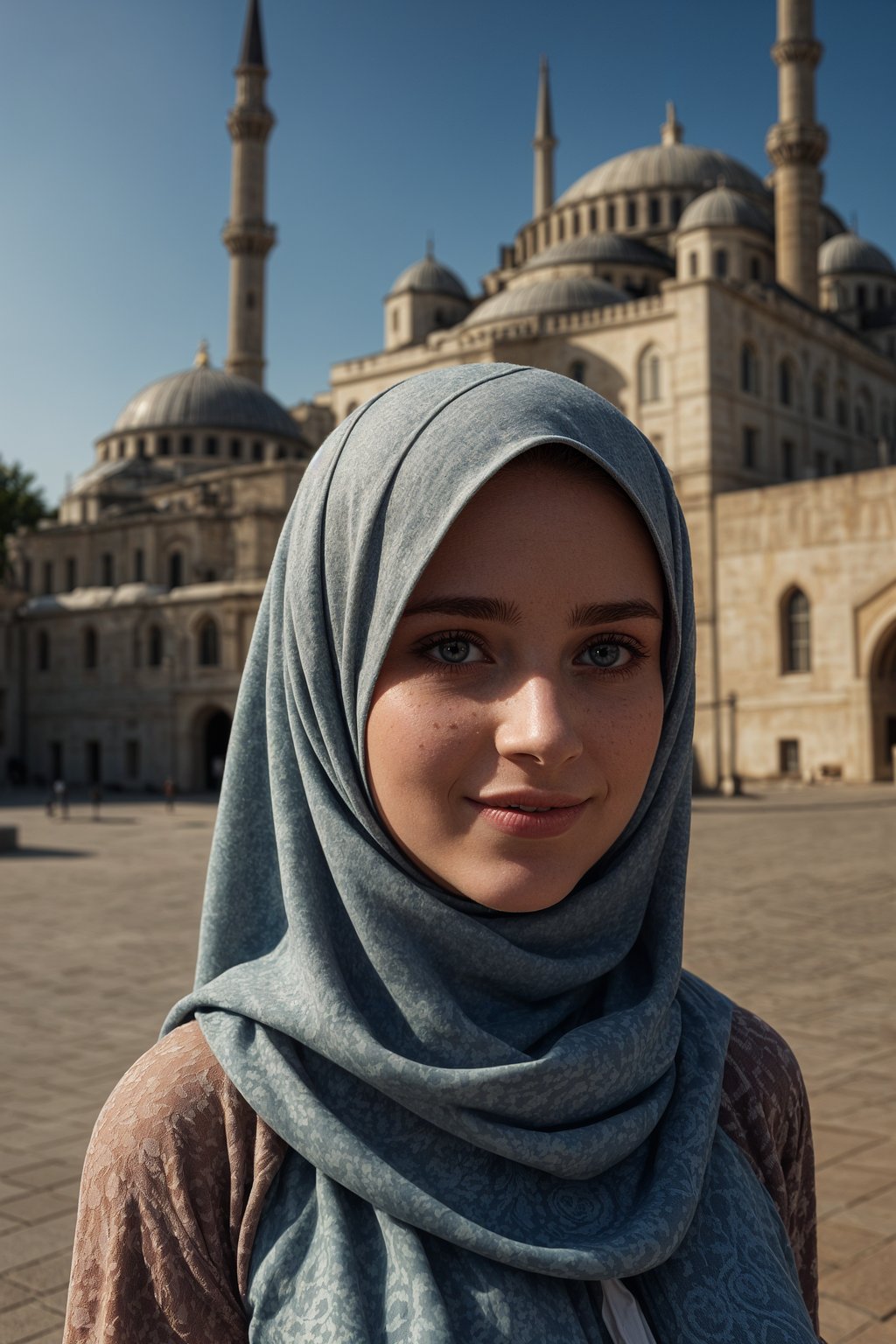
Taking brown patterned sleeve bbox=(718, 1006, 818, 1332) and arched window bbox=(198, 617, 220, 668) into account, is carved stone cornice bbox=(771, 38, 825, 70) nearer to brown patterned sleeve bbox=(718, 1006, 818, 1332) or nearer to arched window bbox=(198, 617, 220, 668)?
arched window bbox=(198, 617, 220, 668)

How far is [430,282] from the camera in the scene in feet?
153

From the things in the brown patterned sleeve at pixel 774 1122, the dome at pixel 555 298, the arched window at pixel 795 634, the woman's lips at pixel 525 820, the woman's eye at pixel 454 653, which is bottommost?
the brown patterned sleeve at pixel 774 1122

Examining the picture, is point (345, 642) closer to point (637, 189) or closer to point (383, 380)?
point (383, 380)

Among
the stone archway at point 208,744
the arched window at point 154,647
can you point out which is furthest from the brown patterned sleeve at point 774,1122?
the arched window at point 154,647

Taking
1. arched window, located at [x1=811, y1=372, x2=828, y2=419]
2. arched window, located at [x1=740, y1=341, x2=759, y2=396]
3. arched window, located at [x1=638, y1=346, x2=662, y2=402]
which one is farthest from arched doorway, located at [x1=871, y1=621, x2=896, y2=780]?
arched window, located at [x1=811, y1=372, x2=828, y2=419]

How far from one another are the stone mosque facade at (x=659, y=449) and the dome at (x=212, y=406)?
10 cm

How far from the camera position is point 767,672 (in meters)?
29.8

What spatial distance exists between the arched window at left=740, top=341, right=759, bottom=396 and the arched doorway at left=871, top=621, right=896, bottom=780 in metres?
9.78

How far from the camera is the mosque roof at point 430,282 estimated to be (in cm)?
4634

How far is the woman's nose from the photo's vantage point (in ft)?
3.85

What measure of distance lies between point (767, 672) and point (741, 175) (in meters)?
27.5

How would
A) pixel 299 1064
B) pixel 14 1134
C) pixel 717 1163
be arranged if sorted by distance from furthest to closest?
pixel 14 1134
pixel 717 1163
pixel 299 1064

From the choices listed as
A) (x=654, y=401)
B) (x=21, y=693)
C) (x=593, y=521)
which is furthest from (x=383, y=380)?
(x=593, y=521)

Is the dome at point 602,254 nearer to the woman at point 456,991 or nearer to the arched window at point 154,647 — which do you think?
the arched window at point 154,647
